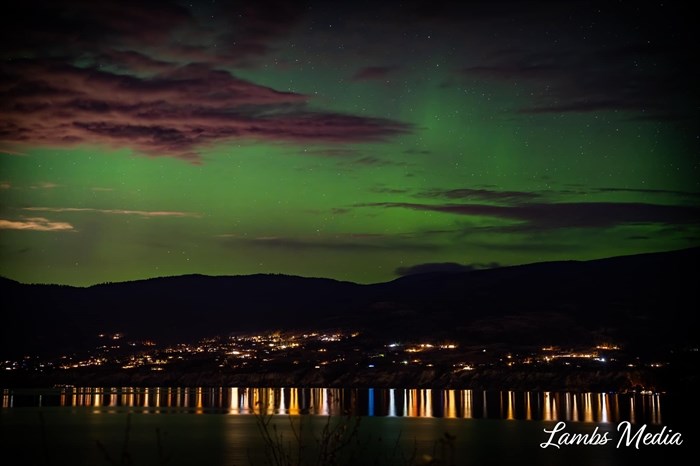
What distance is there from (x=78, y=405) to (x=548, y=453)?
82474 millimetres

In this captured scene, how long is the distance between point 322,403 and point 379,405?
7.72 m

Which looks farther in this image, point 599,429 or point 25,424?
point 25,424

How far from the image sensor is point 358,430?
2569 inches

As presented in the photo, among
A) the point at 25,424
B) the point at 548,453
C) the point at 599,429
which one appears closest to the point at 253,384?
the point at 25,424

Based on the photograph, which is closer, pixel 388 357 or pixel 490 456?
pixel 490 456

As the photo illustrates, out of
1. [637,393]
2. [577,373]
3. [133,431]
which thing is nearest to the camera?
[133,431]

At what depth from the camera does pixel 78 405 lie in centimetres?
12700

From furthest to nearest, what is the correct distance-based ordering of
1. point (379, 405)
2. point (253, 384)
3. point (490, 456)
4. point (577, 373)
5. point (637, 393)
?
point (253, 384) → point (577, 373) → point (637, 393) → point (379, 405) → point (490, 456)

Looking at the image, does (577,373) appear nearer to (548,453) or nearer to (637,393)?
(637,393)

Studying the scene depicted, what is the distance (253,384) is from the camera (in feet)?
607

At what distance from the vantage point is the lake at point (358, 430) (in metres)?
58.0

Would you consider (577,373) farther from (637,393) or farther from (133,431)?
(133,431)

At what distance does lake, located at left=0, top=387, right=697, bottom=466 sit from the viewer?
58.0 metres

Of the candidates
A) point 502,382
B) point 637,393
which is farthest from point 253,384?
point 637,393
